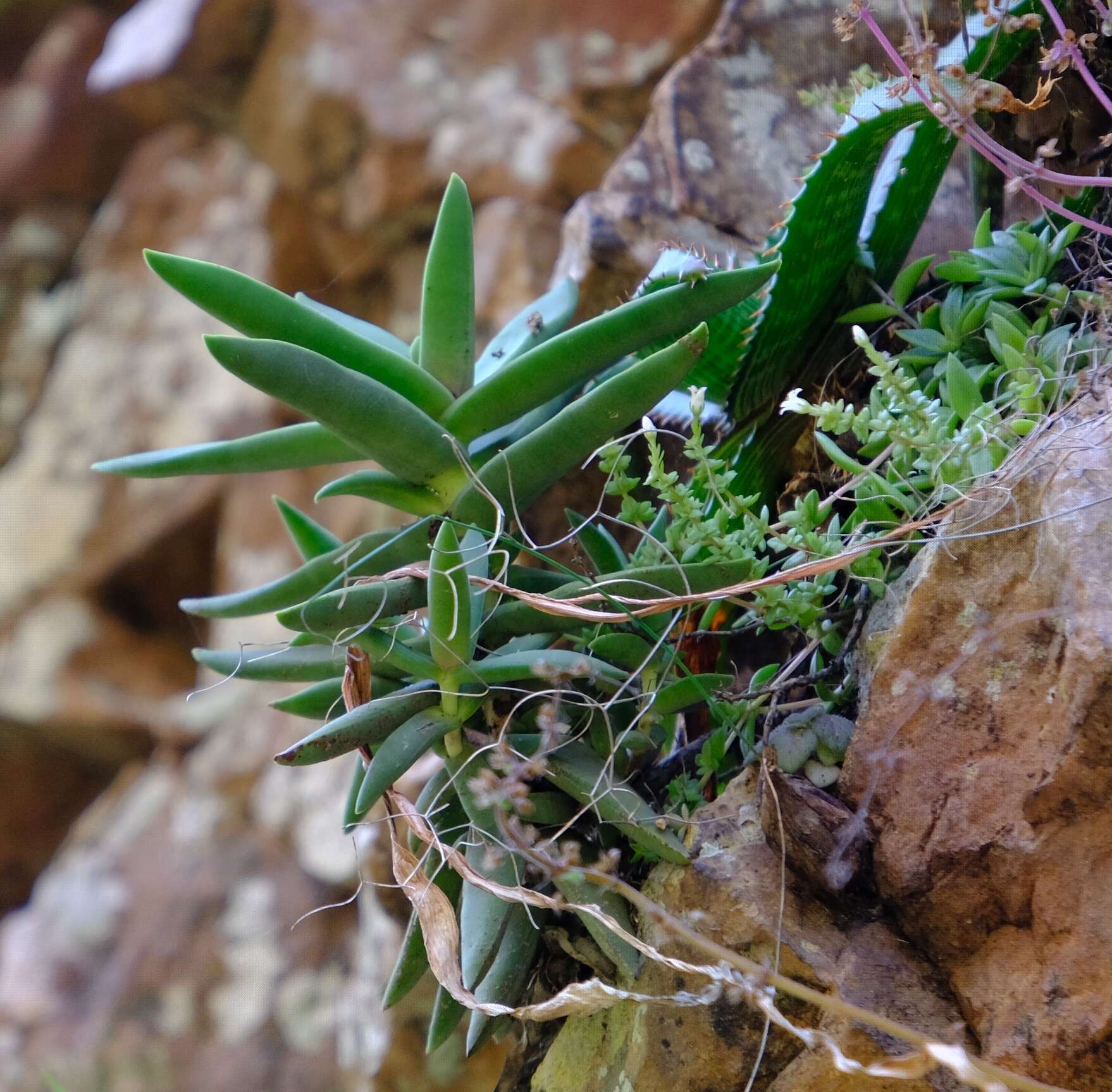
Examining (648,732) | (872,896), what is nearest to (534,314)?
(648,732)

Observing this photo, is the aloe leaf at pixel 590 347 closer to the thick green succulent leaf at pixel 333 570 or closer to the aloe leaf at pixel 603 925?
the thick green succulent leaf at pixel 333 570

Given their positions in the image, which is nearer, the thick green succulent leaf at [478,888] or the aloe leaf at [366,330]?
the thick green succulent leaf at [478,888]

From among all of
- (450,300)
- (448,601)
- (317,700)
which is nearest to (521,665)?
(448,601)

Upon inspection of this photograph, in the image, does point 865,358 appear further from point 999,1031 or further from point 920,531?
point 999,1031

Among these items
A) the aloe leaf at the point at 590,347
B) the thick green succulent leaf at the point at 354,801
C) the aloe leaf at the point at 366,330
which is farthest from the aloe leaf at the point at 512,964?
the aloe leaf at the point at 366,330

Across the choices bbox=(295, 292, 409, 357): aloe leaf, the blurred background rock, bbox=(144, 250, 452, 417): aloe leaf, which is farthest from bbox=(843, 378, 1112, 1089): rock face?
the blurred background rock

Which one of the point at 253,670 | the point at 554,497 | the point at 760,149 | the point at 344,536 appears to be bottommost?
the point at 344,536

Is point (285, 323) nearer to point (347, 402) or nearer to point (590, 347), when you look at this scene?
point (347, 402)
